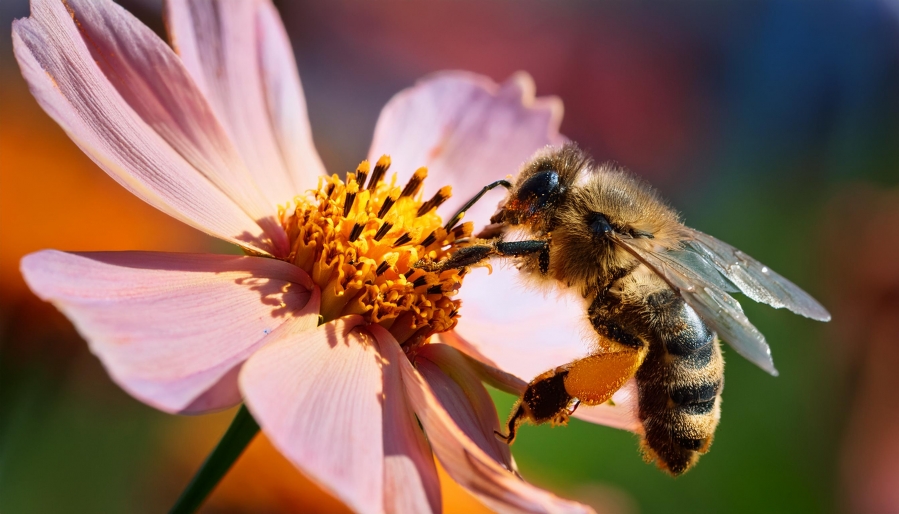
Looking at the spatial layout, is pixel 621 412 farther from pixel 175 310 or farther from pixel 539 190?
pixel 175 310

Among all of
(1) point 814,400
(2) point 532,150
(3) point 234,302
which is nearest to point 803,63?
(1) point 814,400

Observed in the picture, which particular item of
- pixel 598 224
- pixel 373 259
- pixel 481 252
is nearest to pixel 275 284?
pixel 373 259

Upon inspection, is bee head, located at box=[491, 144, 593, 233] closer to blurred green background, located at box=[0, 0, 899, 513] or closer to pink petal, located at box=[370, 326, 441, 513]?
pink petal, located at box=[370, 326, 441, 513]

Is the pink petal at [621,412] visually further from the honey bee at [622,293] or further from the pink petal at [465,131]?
the pink petal at [465,131]

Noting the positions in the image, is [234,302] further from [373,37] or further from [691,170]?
[691,170]

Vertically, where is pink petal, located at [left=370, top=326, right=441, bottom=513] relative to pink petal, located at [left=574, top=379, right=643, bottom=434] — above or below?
below

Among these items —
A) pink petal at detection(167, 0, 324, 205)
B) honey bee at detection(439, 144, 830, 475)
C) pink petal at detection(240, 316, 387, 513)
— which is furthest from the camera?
pink petal at detection(167, 0, 324, 205)

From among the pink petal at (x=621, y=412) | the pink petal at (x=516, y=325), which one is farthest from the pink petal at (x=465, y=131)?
the pink petal at (x=621, y=412)

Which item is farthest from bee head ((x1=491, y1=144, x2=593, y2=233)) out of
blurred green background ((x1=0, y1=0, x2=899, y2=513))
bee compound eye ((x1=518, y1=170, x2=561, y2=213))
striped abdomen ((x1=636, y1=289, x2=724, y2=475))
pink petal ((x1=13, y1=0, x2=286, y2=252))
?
blurred green background ((x1=0, y1=0, x2=899, y2=513))
